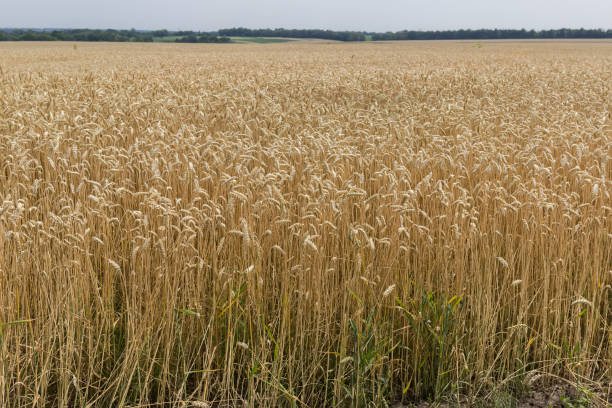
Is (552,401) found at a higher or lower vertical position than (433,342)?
lower

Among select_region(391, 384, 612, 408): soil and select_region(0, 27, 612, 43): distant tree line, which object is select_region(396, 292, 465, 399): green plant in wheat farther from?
select_region(0, 27, 612, 43): distant tree line

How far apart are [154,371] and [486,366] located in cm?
161

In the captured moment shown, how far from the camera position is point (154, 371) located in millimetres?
2510

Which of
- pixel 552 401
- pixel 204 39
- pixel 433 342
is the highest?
pixel 204 39

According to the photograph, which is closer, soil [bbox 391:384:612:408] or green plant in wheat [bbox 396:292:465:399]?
soil [bbox 391:384:612:408]

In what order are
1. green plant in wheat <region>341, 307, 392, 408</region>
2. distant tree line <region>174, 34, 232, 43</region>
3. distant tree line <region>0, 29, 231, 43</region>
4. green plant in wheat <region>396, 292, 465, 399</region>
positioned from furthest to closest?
distant tree line <region>174, 34, 232, 43</region>
distant tree line <region>0, 29, 231, 43</region>
green plant in wheat <region>396, 292, 465, 399</region>
green plant in wheat <region>341, 307, 392, 408</region>

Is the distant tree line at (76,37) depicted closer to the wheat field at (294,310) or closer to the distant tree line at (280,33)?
the distant tree line at (280,33)

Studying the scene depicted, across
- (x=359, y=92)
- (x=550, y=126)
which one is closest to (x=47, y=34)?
(x=359, y=92)

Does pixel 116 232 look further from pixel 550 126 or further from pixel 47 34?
pixel 47 34

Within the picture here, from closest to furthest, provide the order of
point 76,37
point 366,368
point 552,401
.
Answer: point 366,368 < point 552,401 < point 76,37

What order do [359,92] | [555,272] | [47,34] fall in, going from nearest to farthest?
[555,272]
[359,92]
[47,34]

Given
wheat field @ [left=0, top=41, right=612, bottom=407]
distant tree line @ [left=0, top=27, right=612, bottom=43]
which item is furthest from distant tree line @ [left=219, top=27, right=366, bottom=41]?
wheat field @ [left=0, top=41, right=612, bottom=407]

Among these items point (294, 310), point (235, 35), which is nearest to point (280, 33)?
point (235, 35)

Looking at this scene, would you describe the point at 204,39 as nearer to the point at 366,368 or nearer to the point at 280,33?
the point at 280,33
